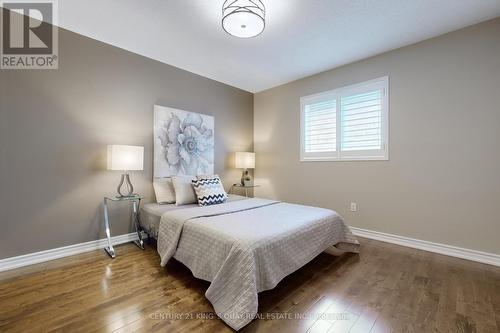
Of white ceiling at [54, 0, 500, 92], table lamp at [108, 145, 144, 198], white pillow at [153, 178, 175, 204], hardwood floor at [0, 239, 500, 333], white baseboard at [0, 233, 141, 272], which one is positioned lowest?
hardwood floor at [0, 239, 500, 333]

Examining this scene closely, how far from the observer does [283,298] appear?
1.71 meters

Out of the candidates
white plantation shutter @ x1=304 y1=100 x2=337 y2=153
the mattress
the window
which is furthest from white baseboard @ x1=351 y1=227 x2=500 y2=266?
the mattress

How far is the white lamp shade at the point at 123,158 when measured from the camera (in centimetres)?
248

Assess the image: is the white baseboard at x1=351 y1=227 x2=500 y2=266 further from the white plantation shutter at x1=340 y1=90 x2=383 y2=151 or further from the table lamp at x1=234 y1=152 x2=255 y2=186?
the table lamp at x1=234 y1=152 x2=255 y2=186

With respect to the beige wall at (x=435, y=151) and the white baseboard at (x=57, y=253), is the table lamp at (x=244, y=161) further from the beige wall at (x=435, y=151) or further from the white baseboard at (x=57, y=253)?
the white baseboard at (x=57, y=253)

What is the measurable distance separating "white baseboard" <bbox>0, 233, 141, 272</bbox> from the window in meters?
2.99

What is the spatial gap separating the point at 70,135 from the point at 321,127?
3.36 m

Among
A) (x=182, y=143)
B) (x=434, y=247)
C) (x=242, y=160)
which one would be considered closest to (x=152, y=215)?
(x=182, y=143)

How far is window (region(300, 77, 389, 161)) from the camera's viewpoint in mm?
2992

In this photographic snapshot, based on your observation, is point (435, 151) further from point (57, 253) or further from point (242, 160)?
point (57, 253)

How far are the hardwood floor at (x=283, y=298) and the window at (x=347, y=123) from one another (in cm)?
150

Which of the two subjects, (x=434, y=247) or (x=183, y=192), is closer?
(x=434, y=247)

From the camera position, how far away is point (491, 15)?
2232mm

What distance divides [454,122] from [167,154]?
3595 millimetres
